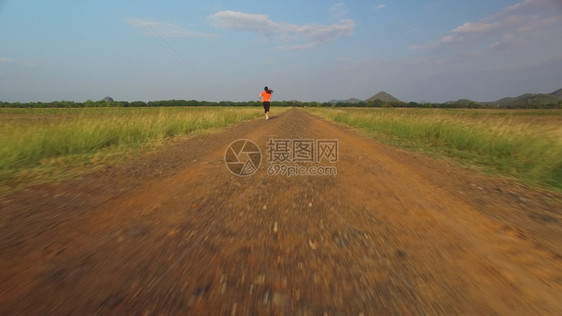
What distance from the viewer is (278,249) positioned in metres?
1.97

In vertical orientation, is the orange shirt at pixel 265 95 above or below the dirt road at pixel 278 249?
above

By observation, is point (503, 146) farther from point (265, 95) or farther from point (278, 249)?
point (265, 95)

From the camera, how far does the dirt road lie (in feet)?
4.65

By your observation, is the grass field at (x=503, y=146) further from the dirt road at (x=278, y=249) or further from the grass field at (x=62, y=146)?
the grass field at (x=62, y=146)

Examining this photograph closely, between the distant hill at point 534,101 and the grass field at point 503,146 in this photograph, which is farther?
the distant hill at point 534,101

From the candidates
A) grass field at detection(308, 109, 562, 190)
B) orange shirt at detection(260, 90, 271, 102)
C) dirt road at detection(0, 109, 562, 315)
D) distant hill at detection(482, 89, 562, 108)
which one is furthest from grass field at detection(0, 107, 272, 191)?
distant hill at detection(482, 89, 562, 108)

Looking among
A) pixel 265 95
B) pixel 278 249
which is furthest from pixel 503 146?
pixel 265 95

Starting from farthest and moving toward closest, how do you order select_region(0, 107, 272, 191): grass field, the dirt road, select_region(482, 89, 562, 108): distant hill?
select_region(482, 89, 562, 108): distant hill < select_region(0, 107, 272, 191): grass field < the dirt road

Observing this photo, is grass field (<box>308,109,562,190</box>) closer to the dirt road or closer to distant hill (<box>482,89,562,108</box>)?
the dirt road

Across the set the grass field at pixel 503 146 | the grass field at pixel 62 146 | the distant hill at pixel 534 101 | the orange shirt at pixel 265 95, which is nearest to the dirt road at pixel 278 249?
the grass field at pixel 62 146

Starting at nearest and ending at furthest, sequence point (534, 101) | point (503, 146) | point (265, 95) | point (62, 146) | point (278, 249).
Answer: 1. point (278, 249)
2. point (62, 146)
3. point (503, 146)
4. point (265, 95)
5. point (534, 101)

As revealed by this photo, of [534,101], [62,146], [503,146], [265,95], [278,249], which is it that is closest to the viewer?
[278,249]

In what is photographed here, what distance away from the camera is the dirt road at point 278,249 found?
4.65 ft

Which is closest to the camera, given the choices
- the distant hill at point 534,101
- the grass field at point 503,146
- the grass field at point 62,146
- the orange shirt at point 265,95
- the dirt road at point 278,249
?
the dirt road at point 278,249
